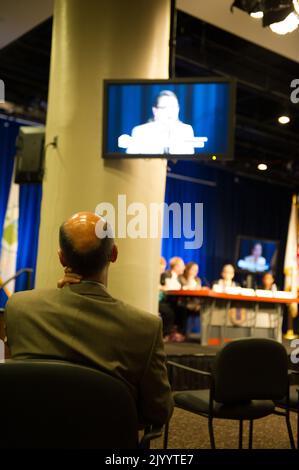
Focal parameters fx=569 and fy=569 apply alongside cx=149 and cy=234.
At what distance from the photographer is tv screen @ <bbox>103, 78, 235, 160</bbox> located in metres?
3.45

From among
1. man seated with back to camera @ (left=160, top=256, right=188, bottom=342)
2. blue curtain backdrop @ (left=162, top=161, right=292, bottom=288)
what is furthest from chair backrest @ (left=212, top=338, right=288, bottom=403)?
blue curtain backdrop @ (left=162, top=161, right=292, bottom=288)

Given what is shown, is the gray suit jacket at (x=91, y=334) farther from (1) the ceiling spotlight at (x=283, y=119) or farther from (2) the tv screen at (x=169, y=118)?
(1) the ceiling spotlight at (x=283, y=119)

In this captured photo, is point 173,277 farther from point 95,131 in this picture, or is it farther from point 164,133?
point 164,133

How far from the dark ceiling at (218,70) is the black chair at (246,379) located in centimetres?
376

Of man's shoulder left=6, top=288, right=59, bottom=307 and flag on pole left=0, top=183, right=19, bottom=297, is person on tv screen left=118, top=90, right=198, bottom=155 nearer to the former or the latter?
man's shoulder left=6, top=288, right=59, bottom=307

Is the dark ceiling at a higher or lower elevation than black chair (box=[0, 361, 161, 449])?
higher

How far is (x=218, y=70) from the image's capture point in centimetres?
788

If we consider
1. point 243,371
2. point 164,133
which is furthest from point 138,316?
point 164,133

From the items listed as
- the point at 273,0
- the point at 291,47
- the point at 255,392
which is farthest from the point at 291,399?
the point at 291,47

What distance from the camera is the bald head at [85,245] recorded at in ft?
5.52

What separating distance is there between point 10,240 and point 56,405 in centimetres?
818

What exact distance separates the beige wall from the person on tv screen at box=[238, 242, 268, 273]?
8.82 metres

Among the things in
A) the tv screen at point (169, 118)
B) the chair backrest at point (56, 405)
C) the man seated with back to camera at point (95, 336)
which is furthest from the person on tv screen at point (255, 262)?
the chair backrest at point (56, 405)
